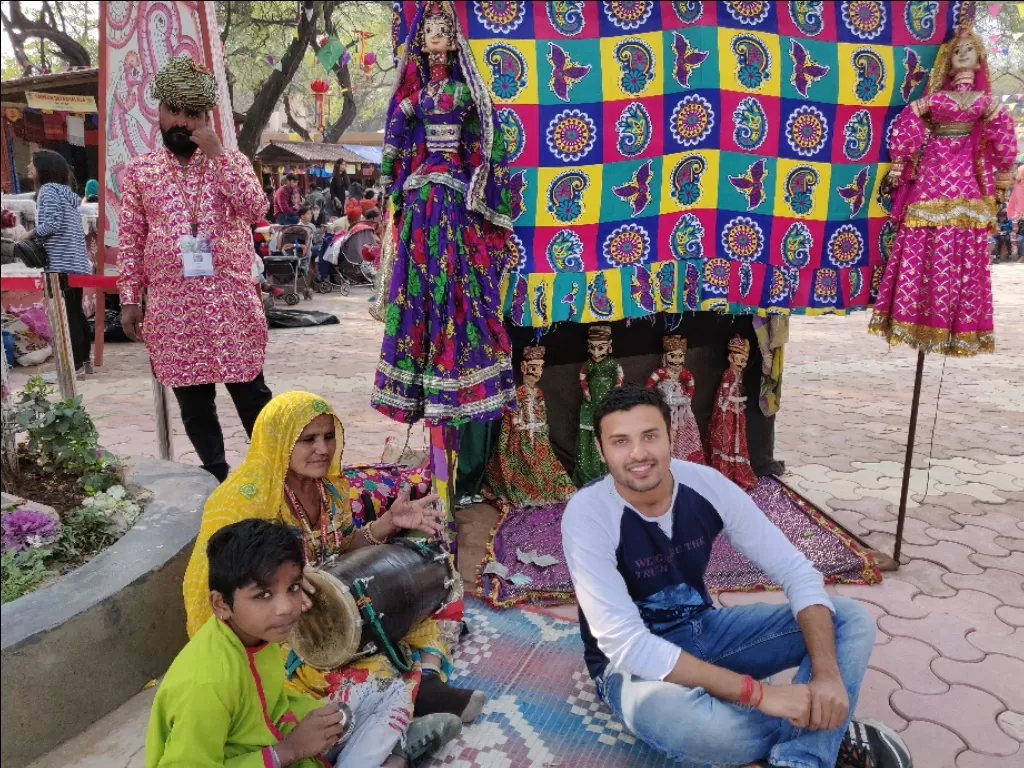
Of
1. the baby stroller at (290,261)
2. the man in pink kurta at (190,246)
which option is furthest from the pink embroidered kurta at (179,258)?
the baby stroller at (290,261)

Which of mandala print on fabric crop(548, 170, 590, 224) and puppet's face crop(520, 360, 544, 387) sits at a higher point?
mandala print on fabric crop(548, 170, 590, 224)

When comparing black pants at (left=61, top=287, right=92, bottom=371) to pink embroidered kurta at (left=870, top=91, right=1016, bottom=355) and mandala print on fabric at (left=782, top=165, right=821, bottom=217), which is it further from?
pink embroidered kurta at (left=870, top=91, right=1016, bottom=355)

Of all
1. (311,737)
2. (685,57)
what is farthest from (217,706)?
(685,57)

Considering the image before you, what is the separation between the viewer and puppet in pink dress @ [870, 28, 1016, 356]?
3025mm

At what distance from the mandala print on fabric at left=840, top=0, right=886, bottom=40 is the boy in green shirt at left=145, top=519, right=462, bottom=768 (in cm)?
286

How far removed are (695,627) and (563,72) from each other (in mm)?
1993

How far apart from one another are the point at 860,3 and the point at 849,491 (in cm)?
244

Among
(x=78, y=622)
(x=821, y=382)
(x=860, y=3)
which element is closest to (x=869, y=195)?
(x=860, y=3)

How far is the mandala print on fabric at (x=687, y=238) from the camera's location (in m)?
3.24

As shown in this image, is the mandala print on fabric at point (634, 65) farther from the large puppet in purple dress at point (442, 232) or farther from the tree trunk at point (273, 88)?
the tree trunk at point (273, 88)

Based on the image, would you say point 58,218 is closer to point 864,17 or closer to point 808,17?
point 808,17

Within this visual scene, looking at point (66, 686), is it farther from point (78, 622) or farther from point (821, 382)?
point (821, 382)

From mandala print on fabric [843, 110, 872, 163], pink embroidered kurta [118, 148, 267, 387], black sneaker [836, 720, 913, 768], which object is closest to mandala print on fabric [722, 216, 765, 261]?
mandala print on fabric [843, 110, 872, 163]

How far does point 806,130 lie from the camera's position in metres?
3.17
